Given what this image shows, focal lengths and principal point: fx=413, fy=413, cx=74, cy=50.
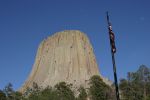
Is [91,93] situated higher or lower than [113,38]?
higher

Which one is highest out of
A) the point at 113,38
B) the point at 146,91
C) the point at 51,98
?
the point at 146,91

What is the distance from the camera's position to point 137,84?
399ft

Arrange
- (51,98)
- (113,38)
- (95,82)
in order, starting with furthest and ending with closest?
(95,82), (51,98), (113,38)

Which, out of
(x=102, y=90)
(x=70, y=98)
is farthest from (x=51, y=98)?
(x=102, y=90)

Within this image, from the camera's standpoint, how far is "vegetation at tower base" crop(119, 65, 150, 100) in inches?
4621

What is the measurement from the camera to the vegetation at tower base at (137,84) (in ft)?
385

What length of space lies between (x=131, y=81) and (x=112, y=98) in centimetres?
1350

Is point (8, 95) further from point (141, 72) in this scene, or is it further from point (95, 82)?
point (141, 72)

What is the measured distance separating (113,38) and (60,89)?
11070 centimetres

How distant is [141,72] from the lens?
124375 millimetres

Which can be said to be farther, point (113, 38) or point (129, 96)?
point (129, 96)

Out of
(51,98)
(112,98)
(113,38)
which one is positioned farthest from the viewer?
(112,98)

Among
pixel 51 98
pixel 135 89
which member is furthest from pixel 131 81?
pixel 51 98

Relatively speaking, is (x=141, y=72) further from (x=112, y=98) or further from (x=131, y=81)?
(x=112, y=98)
